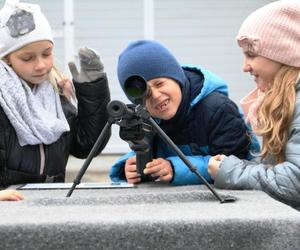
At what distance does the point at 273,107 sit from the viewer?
1.39 metres

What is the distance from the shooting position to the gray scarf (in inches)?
62.2

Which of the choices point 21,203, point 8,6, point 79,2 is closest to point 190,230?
point 21,203

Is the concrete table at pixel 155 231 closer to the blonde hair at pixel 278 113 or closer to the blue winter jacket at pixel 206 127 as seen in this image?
the blonde hair at pixel 278 113

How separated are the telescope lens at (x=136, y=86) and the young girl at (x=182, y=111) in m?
0.36

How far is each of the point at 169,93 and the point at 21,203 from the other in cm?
54

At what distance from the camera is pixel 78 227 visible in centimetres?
89

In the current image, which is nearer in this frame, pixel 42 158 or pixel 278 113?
pixel 278 113

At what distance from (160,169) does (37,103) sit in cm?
45

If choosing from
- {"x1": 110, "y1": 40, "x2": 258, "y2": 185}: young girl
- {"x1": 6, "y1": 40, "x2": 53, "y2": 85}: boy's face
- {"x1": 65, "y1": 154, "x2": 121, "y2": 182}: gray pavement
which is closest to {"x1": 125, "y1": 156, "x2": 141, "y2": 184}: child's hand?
{"x1": 110, "y1": 40, "x2": 258, "y2": 185}: young girl

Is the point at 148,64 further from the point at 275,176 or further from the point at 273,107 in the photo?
the point at 275,176

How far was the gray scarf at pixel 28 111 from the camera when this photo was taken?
158 centimetres

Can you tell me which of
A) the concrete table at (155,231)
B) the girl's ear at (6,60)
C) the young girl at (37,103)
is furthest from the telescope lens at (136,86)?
the girl's ear at (6,60)

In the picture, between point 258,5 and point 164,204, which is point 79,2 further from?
point 164,204

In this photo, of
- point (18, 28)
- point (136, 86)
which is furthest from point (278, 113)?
point (18, 28)
